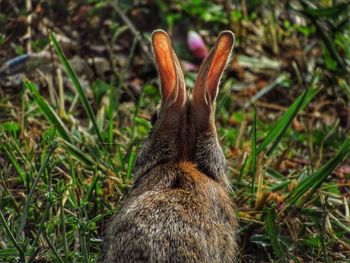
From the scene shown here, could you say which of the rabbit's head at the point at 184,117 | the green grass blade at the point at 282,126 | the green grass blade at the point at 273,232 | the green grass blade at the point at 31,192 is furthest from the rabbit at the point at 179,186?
the green grass blade at the point at 282,126

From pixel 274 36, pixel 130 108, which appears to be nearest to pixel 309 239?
pixel 130 108

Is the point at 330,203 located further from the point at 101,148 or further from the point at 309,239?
the point at 101,148

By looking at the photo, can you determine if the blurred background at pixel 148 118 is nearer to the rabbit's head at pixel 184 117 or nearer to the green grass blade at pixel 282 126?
the green grass blade at pixel 282 126

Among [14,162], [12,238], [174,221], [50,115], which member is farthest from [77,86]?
[174,221]

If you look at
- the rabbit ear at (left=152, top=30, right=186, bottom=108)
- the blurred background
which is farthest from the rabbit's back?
the rabbit ear at (left=152, top=30, right=186, bottom=108)

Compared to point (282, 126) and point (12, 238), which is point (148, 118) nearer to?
point (282, 126)

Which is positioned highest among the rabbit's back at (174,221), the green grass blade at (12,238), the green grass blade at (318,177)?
the green grass blade at (12,238)

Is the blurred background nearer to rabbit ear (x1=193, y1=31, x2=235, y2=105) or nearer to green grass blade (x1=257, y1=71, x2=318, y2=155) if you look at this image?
green grass blade (x1=257, y1=71, x2=318, y2=155)
